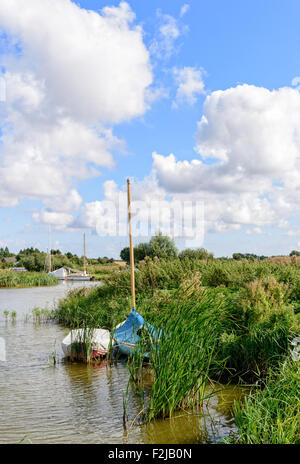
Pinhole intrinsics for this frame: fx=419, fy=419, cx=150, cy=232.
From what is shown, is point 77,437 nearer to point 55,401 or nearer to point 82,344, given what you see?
point 55,401

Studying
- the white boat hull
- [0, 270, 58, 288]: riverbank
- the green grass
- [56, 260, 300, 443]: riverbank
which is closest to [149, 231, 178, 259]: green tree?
[0, 270, 58, 288]: riverbank

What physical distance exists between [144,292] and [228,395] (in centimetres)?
790

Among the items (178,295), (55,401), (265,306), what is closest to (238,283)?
(265,306)

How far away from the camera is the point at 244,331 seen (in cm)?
826

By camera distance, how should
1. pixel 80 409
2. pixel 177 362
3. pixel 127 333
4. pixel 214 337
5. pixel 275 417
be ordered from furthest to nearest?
pixel 127 333 < pixel 80 409 < pixel 214 337 < pixel 177 362 < pixel 275 417

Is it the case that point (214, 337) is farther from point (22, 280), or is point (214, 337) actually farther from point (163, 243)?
point (22, 280)

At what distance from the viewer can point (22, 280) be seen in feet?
140

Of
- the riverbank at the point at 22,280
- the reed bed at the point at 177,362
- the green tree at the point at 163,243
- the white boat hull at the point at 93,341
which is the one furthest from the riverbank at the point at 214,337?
the riverbank at the point at 22,280

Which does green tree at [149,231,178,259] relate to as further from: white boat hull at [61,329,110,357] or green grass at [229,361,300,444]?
green grass at [229,361,300,444]

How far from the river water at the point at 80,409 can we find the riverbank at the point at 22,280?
32043 millimetres

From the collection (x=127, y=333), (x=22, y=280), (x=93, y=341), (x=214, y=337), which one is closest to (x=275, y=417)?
(x=214, y=337)

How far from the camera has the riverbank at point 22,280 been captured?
4100cm

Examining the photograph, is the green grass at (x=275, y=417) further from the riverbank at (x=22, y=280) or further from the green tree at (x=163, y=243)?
the riverbank at (x=22, y=280)

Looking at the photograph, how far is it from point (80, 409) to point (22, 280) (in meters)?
38.0
